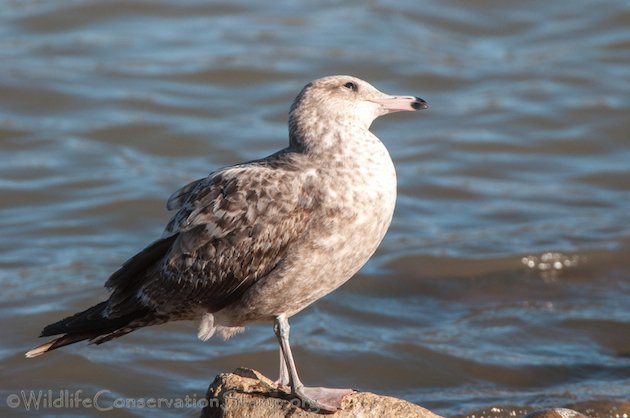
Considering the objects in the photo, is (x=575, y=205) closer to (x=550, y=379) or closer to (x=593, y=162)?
(x=593, y=162)

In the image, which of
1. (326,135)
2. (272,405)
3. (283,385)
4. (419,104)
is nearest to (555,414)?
(283,385)

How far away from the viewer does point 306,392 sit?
6.03 metres

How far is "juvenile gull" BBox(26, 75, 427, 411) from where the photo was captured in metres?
5.89

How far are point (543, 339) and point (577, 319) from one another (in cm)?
42

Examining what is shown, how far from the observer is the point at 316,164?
19.7 feet

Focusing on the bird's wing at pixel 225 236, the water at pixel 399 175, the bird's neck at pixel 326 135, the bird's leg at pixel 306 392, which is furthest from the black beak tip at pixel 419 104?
the water at pixel 399 175

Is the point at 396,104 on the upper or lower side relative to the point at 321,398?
upper

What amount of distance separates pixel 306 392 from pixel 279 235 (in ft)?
2.65

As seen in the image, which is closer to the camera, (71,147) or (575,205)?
(575,205)

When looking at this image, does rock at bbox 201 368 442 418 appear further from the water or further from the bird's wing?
the water

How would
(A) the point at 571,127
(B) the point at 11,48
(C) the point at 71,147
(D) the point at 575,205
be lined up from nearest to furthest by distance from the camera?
(D) the point at 575,205 < (C) the point at 71,147 < (A) the point at 571,127 < (B) the point at 11,48

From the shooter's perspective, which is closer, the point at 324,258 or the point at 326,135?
the point at 324,258

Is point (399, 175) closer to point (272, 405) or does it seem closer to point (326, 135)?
point (326, 135)

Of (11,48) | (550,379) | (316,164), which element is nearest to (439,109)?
(11,48)
